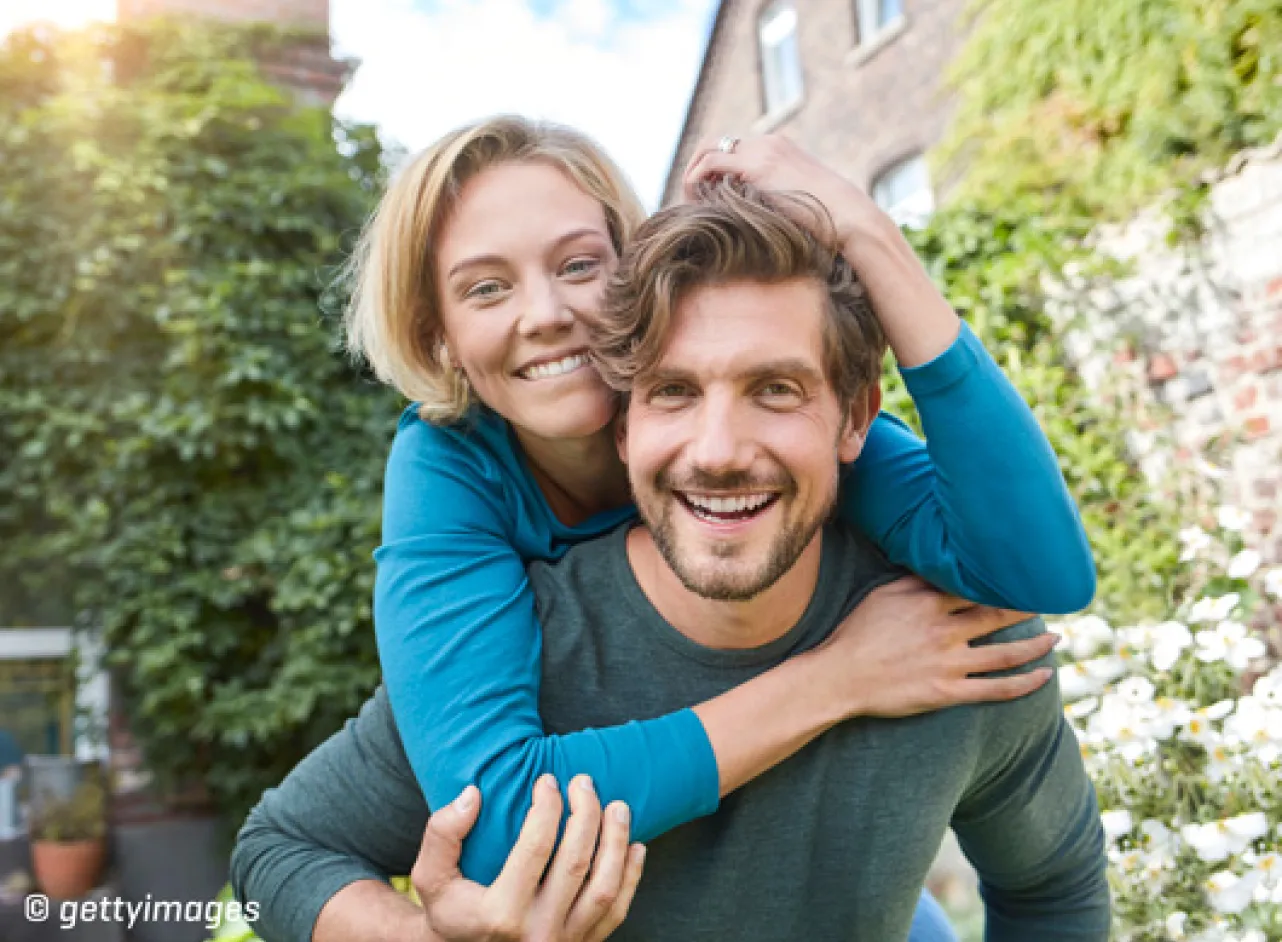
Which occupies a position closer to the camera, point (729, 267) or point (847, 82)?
point (729, 267)

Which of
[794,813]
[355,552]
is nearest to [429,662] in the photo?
[794,813]

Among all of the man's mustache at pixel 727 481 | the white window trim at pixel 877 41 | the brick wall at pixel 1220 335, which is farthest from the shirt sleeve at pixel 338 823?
the white window trim at pixel 877 41

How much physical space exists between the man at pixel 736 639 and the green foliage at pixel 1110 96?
406 centimetres

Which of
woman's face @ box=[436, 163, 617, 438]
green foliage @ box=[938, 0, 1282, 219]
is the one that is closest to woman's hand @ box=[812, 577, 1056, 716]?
woman's face @ box=[436, 163, 617, 438]

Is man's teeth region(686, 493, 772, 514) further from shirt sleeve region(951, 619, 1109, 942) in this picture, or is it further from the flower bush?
the flower bush

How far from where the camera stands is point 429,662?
1.66 meters

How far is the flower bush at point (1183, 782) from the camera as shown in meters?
2.61

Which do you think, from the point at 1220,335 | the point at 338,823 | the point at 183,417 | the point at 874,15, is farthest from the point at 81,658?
the point at 874,15

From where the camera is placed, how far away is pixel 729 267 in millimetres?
1728

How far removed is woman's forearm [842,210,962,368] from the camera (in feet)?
5.36

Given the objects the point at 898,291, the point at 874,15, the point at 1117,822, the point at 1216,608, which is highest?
the point at 874,15

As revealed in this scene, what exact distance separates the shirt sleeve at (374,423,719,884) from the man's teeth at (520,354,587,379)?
0.25m

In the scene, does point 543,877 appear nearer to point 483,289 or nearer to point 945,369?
point 945,369

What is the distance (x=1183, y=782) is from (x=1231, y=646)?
38 centimetres
